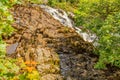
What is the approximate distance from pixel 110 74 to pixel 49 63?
363 centimetres

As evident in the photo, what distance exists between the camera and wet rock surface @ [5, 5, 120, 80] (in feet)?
50.4

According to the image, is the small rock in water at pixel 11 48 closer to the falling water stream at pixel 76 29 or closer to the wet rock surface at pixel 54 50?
the wet rock surface at pixel 54 50

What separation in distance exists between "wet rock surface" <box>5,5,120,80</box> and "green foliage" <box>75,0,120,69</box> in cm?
113

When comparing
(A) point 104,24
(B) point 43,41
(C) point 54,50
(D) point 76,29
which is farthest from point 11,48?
(D) point 76,29

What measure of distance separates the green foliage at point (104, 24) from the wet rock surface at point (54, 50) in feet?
3.71

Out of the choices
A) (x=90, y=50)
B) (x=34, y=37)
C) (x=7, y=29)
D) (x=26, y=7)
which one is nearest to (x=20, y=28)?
(x=34, y=37)

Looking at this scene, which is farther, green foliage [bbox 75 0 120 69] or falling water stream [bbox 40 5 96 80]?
falling water stream [bbox 40 5 96 80]

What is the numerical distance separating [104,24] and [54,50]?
5.20m

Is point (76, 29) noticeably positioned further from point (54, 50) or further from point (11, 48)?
point (11, 48)

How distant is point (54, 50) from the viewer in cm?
1853

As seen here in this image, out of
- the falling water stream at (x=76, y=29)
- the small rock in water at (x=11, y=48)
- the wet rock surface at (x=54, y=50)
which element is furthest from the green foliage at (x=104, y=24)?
the small rock in water at (x=11, y=48)

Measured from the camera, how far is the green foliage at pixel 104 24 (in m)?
12.3

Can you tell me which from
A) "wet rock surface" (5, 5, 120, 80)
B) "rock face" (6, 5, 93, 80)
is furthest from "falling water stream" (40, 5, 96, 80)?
"rock face" (6, 5, 93, 80)

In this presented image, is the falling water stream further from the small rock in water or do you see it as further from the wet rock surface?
the small rock in water
